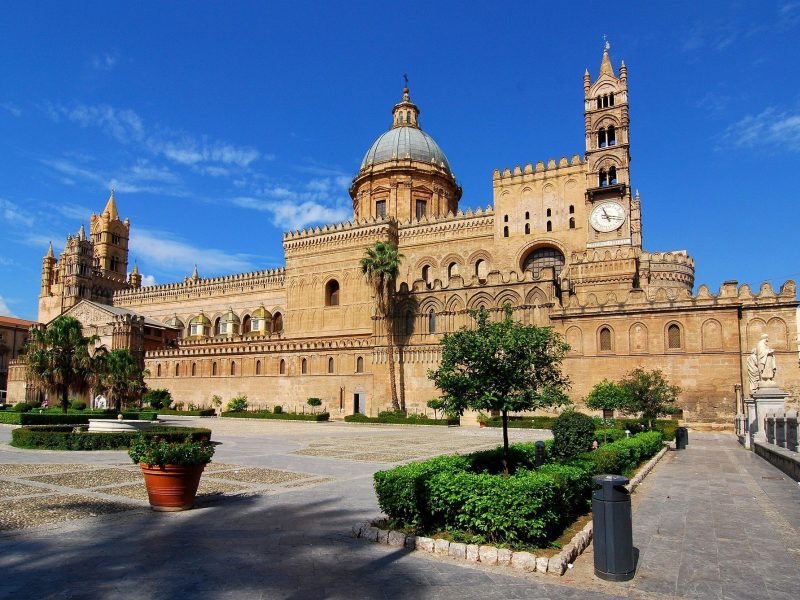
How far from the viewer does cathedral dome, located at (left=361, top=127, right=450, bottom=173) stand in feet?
199

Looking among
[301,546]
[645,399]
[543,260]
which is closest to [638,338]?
[645,399]

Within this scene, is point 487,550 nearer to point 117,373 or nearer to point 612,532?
point 612,532

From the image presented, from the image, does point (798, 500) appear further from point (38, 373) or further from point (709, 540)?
point (38, 373)

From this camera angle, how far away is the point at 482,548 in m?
7.07

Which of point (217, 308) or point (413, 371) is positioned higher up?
point (217, 308)

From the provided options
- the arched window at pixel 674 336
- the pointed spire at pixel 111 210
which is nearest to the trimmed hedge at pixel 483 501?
the arched window at pixel 674 336

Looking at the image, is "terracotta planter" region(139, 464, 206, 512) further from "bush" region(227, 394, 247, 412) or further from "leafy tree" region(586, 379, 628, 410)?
"bush" region(227, 394, 247, 412)

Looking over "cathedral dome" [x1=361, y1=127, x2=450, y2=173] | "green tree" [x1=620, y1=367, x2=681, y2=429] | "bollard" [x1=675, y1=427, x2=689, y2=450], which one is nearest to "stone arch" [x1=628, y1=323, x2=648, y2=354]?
"green tree" [x1=620, y1=367, x2=681, y2=429]

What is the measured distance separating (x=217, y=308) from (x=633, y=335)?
4736cm

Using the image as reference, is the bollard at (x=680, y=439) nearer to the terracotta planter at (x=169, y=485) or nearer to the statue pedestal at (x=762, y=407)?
the statue pedestal at (x=762, y=407)

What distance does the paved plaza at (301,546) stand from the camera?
6.14 metres

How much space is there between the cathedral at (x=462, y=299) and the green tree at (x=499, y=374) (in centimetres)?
2898

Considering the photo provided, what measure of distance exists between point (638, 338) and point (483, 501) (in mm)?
34141

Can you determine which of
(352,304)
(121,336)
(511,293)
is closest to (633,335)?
(511,293)
